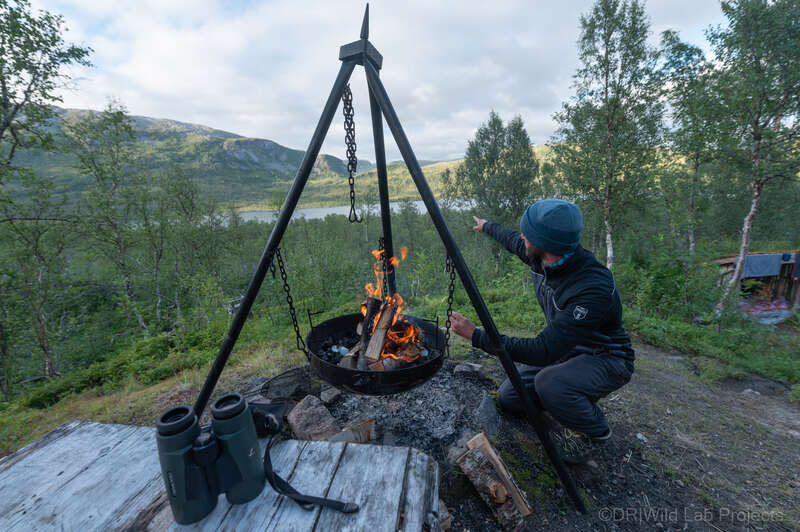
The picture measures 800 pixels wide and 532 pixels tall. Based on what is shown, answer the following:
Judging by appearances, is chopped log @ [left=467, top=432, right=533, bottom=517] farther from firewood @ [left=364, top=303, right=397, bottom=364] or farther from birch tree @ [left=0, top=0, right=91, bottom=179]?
birch tree @ [left=0, top=0, right=91, bottom=179]

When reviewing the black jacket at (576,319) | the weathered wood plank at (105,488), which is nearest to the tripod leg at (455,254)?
the black jacket at (576,319)

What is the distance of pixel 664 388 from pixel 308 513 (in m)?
5.18

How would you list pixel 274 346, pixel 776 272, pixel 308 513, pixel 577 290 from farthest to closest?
pixel 776 272, pixel 274 346, pixel 577 290, pixel 308 513

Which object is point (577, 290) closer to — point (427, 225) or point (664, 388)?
point (664, 388)

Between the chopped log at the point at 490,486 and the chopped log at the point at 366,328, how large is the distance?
47.2 inches

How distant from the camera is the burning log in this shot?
290 cm

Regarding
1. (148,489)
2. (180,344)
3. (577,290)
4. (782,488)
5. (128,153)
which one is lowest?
(180,344)

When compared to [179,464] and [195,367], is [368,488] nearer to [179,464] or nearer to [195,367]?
[179,464]

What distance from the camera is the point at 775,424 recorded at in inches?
145

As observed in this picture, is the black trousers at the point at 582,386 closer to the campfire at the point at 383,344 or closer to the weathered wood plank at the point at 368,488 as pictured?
the campfire at the point at 383,344

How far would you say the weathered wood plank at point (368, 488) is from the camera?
127 cm

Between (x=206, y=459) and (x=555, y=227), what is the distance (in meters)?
2.62

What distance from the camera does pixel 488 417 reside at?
3104 mm

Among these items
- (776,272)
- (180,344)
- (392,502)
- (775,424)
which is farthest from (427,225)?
(392,502)
